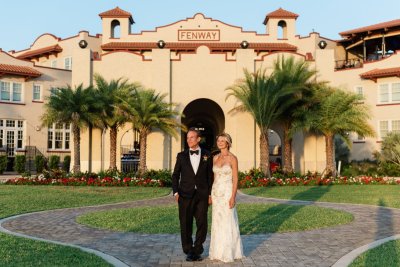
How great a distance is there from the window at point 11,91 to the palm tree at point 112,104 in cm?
1258

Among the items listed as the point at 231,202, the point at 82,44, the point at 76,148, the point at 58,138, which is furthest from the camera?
the point at 58,138

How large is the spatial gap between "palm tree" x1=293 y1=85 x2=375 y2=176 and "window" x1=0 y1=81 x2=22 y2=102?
22939 mm

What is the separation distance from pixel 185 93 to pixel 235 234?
70.3ft

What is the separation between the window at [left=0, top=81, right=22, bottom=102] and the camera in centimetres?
3562

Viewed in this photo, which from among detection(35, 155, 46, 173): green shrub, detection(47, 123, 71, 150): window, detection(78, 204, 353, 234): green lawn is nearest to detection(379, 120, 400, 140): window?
detection(78, 204, 353, 234): green lawn

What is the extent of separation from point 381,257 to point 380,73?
2937 centimetres

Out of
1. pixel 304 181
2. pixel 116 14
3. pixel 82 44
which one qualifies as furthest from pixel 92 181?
pixel 116 14

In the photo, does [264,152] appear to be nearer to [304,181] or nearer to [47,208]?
[304,181]

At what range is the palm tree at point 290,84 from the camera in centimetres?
2519

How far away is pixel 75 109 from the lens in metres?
25.1

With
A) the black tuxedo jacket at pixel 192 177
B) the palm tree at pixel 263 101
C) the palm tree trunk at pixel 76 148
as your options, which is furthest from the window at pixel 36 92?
the black tuxedo jacket at pixel 192 177

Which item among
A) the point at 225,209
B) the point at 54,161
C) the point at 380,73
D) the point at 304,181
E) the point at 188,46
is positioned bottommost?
the point at 304,181

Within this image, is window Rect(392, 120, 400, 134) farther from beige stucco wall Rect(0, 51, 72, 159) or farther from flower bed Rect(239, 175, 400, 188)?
beige stucco wall Rect(0, 51, 72, 159)

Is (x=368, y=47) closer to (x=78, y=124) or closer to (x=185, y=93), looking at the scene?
(x=185, y=93)
